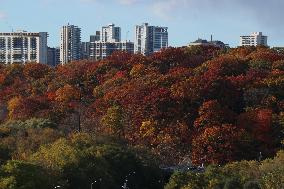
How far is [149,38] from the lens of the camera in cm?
10194

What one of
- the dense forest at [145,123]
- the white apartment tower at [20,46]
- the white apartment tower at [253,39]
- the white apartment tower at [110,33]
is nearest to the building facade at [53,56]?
the white apartment tower at [20,46]

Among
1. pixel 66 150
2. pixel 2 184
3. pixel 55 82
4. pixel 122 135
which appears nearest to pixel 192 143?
pixel 122 135

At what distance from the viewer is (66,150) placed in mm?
24344

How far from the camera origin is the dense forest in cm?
2327

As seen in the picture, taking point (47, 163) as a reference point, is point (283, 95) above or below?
above

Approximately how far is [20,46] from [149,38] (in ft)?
78.6

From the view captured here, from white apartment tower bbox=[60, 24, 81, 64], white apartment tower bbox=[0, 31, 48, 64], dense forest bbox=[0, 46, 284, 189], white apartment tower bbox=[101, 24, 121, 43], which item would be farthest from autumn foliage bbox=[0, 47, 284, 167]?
white apartment tower bbox=[101, 24, 121, 43]

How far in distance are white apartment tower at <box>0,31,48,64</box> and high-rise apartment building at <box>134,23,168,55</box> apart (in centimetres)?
1937

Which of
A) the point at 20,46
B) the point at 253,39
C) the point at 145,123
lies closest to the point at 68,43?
the point at 20,46

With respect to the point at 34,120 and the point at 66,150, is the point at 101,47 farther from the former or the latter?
the point at 66,150

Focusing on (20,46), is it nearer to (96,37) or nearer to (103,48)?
(103,48)

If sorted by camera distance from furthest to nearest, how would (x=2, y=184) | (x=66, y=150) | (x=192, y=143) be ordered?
(x=192, y=143) → (x=66, y=150) → (x=2, y=184)

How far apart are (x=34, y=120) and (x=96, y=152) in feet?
28.6

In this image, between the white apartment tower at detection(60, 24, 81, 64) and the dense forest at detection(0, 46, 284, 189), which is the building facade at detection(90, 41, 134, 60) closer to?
the white apartment tower at detection(60, 24, 81, 64)
